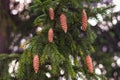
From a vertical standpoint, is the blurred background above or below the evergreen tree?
below

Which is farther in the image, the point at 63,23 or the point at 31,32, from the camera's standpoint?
the point at 31,32

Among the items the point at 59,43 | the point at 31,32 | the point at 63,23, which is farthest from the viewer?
the point at 31,32

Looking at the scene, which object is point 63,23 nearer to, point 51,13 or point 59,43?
point 51,13

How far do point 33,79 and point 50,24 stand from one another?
532mm

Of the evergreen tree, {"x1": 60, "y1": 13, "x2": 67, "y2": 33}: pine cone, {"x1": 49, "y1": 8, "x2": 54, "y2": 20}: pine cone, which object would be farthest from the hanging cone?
{"x1": 49, "y1": 8, "x2": 54, "y2": 20}: pine cone

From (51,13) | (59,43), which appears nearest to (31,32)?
(59,43)

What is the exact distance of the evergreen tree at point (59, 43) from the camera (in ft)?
10.8

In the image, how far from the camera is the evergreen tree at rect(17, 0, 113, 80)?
330cm

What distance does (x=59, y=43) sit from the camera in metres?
3.50

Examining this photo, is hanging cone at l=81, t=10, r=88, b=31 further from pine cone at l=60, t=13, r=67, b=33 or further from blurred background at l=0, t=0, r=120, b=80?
blurred background at l=0, t=0, r=120, b=80

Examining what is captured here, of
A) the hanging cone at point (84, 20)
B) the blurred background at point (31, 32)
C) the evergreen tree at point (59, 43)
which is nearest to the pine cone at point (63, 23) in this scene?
the evergreen tree at point (59, 43)

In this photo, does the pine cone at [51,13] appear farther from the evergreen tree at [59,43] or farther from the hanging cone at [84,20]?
the hanging cone at [84,20]

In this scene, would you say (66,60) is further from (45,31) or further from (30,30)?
(30,30)

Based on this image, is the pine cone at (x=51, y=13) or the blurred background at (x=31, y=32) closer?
the pine cone at (x=51, y=13)
